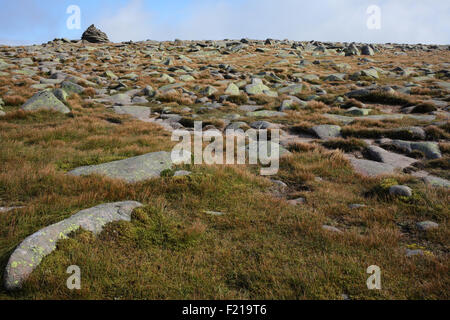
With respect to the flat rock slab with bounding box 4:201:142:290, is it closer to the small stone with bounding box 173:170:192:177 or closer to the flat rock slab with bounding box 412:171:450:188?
the small stone with bounding box 173:170:192:177

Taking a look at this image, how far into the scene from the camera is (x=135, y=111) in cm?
1695

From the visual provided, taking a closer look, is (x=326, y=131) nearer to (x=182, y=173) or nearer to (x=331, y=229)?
(x=182, y=173)

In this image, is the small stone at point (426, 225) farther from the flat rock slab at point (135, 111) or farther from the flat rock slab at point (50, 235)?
the flat rock slab at point (135, 111)

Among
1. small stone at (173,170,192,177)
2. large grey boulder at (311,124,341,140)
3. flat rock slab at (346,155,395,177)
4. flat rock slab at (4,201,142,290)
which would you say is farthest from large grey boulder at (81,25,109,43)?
flat rock slab at (4,201,142,290)

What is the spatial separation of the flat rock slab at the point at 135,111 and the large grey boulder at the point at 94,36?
55.0 metres

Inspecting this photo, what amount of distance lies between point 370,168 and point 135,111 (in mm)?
13282

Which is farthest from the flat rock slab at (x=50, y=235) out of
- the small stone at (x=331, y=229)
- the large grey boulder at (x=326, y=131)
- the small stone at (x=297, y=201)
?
the large grey boulder at (x=326, y=131)

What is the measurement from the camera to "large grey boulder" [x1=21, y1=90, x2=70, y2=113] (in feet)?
48.4

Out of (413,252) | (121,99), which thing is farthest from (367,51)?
(413,252)

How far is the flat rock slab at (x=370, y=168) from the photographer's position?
8.39 meters

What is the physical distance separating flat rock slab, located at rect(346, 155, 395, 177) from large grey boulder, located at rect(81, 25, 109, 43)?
6768 cm
